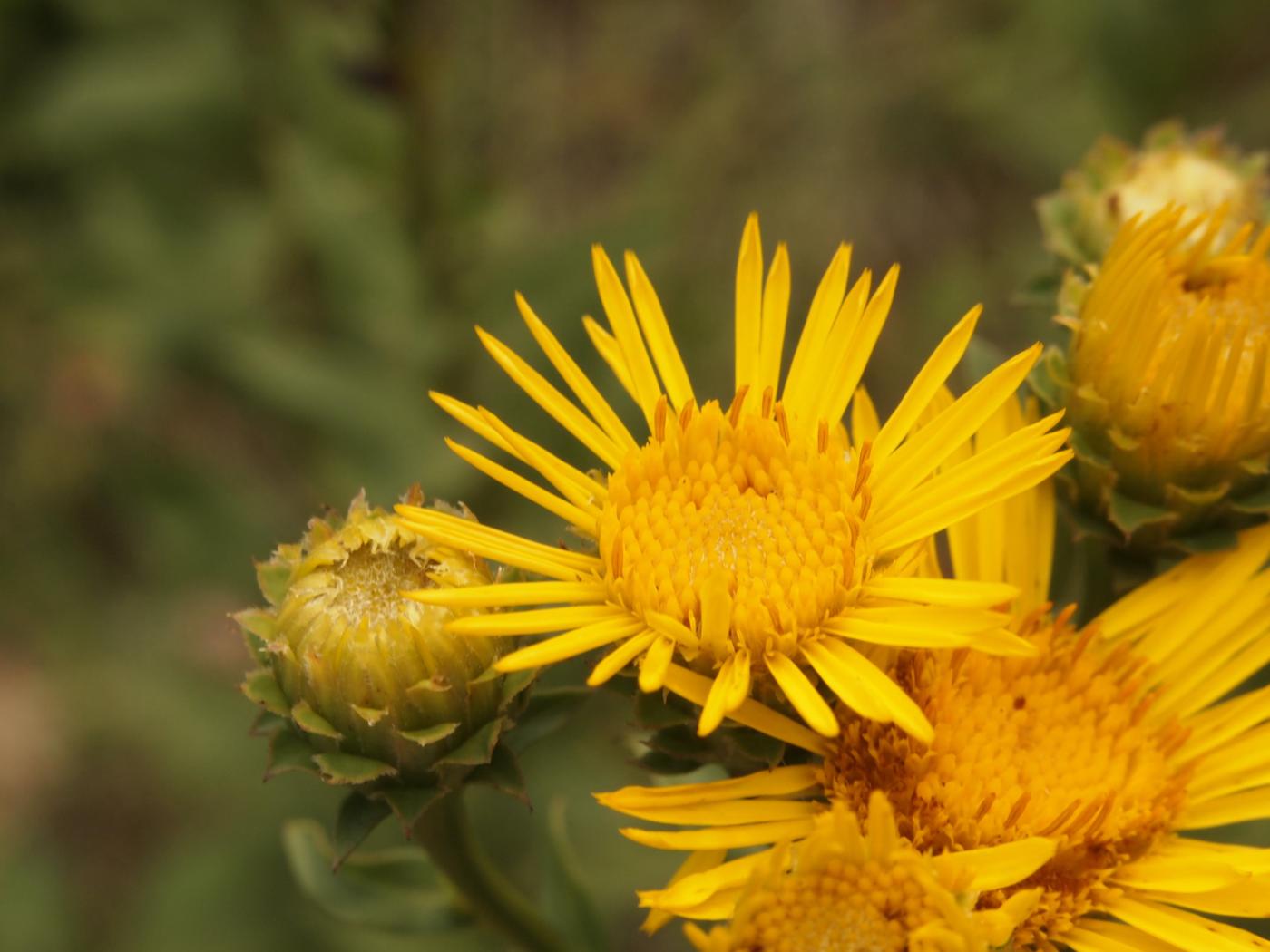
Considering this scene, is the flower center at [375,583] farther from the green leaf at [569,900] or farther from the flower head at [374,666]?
the green leaf at [569,900]

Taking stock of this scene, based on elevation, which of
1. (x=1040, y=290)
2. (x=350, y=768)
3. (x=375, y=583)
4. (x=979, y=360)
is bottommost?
(x=350, y=768)

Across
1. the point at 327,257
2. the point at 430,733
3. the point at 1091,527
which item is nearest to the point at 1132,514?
the point at 1091,527

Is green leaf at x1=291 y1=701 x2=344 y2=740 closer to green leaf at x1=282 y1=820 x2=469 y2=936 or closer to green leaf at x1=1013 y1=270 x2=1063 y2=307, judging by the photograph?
green leaf at x1=282 y1=820 x2=469 y2=936

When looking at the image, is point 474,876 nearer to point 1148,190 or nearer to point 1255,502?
point 1255,502

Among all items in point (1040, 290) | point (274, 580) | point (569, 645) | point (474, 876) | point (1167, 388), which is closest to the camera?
point (569, 645)

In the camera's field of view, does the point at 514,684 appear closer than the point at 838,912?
No

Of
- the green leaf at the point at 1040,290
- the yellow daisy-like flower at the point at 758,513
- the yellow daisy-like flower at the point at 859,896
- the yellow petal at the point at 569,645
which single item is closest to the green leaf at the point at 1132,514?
the yellow daisy-like flower at the point at 758,513

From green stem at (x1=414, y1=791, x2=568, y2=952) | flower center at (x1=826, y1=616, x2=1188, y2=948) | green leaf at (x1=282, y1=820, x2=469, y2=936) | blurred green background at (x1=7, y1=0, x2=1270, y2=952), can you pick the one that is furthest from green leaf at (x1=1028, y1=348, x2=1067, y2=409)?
blurred green background at (x1=7, y1=0, x2=1270, y2=952)
